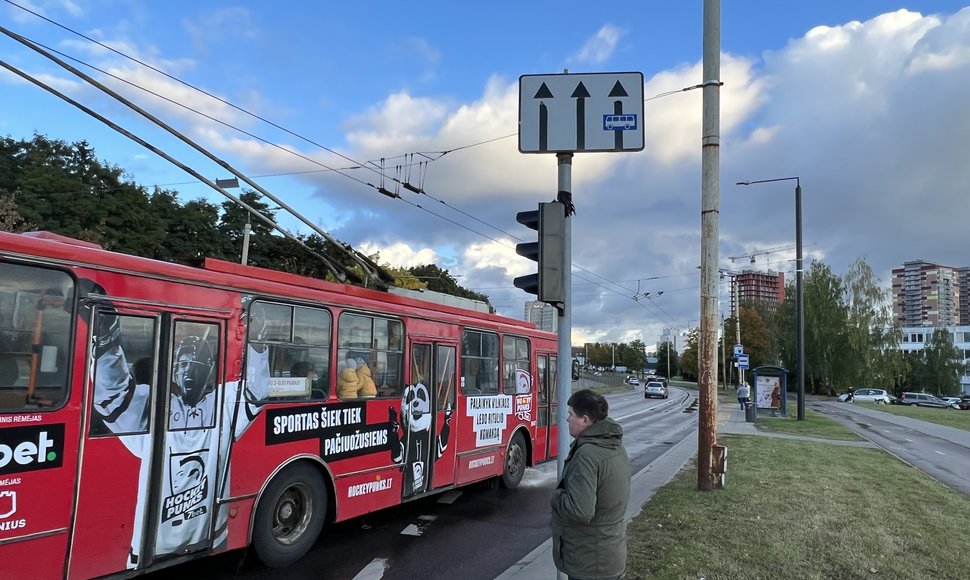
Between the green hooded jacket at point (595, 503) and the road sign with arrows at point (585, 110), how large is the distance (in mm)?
2832

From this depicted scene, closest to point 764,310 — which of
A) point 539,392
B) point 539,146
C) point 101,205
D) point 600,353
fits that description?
point 600,353

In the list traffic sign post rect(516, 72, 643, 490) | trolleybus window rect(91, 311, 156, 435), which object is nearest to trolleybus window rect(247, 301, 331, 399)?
trolleybus window rect(91, 311, 156, 435)

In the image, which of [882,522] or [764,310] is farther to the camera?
[764,310]

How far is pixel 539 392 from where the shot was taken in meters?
11.6

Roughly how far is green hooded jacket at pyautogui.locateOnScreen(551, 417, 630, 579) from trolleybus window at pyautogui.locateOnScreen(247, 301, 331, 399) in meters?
3.53

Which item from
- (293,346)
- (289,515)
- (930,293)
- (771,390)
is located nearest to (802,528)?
(289,515)

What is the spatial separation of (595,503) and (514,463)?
742 centimetres

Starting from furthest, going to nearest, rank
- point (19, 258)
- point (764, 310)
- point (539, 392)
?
1. point (764, 310)
2. point (539, 392)
3. point (19, 258)

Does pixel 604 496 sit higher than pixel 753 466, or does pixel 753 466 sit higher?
pixel 604 496

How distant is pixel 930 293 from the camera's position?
507 feet

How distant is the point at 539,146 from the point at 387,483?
172 inches

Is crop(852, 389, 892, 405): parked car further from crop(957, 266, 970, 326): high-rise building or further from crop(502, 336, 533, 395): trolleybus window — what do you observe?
crop(957, 266, 970, 326): high-rise building

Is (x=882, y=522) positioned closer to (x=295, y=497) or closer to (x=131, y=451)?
(x=295, y=497)

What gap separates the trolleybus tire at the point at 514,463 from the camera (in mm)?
10461
